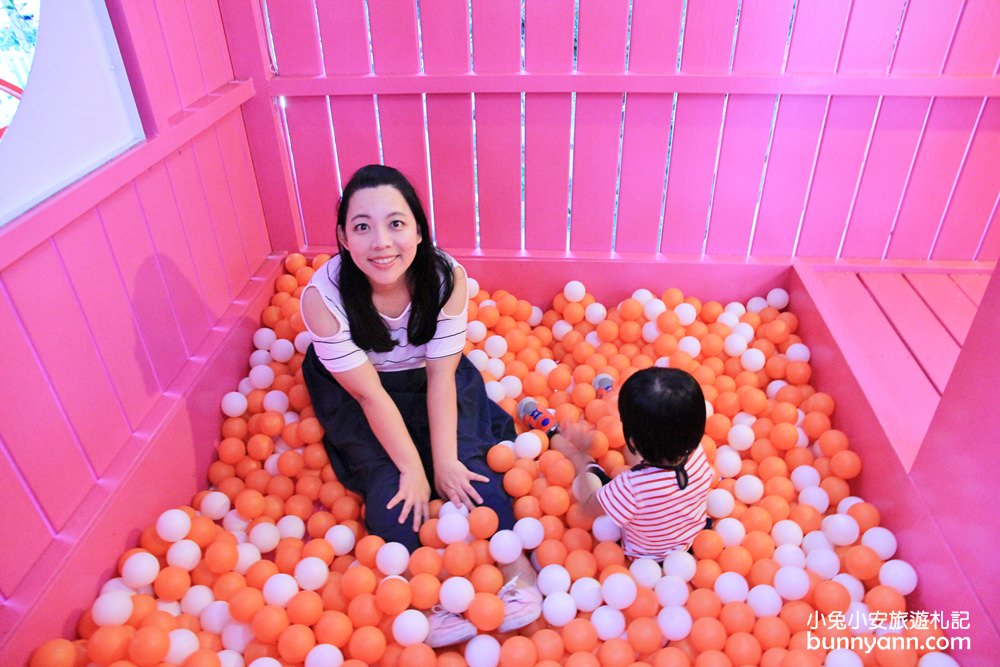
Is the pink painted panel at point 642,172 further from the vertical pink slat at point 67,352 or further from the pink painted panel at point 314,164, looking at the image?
the vertical pink slat at point 67,352

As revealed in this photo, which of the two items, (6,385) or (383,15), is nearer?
(6,385)

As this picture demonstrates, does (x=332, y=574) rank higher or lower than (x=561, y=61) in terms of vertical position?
lower

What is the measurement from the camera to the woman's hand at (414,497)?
180 cm

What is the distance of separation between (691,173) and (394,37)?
109 cm

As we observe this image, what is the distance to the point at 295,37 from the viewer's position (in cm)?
238

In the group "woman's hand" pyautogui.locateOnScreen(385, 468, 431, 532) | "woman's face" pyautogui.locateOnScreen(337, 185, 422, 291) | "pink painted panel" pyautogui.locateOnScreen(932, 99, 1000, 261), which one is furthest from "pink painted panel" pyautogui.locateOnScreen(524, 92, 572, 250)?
"pink painted panel" pyautogui.locateOnScreen(932, 99, 1000, 261)

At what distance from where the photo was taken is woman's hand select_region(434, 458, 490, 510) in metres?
1.84

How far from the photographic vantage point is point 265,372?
7.48 ft

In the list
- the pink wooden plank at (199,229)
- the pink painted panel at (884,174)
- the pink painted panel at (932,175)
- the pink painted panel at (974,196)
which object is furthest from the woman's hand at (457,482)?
the pink painted panel at (974,196)

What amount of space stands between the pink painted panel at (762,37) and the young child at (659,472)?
4.30 ft

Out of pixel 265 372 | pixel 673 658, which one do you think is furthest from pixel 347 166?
pixel 673 658

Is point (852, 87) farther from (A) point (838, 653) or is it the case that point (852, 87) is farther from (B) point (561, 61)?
(A) point (838, 653)

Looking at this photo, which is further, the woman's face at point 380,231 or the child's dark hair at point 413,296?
the child's dark hair at point 413,296

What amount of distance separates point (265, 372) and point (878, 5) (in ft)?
7.16
